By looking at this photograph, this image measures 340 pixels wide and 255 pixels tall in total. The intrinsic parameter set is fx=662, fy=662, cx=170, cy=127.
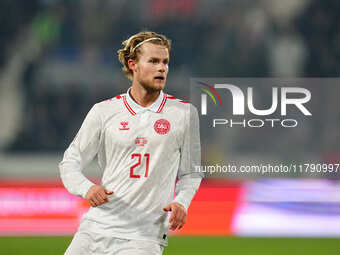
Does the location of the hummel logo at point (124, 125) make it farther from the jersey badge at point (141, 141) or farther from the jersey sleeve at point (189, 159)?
the jersey sleeve at point (189, 159)

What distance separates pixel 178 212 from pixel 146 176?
284 mm

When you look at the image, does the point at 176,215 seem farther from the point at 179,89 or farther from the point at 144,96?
the point at 179,89

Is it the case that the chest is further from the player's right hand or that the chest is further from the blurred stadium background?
the blurred stadium background

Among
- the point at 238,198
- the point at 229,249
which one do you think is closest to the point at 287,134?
the point at 238,198

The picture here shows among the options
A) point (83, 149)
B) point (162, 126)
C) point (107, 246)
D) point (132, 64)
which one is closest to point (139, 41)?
point (132, 64)

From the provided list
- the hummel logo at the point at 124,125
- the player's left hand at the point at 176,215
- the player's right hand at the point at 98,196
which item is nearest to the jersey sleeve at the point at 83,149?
the hummel logo at the point at 124,125

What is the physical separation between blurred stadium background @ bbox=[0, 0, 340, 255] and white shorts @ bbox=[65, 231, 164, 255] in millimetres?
4395

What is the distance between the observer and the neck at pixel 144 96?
339cm

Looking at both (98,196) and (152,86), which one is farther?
(152,86)

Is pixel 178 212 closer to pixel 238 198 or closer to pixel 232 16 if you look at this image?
pixel 238 198

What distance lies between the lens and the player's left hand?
118 inches

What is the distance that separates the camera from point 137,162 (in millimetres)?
3215

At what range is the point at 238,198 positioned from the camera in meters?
8.38

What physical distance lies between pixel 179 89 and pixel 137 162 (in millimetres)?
7262
